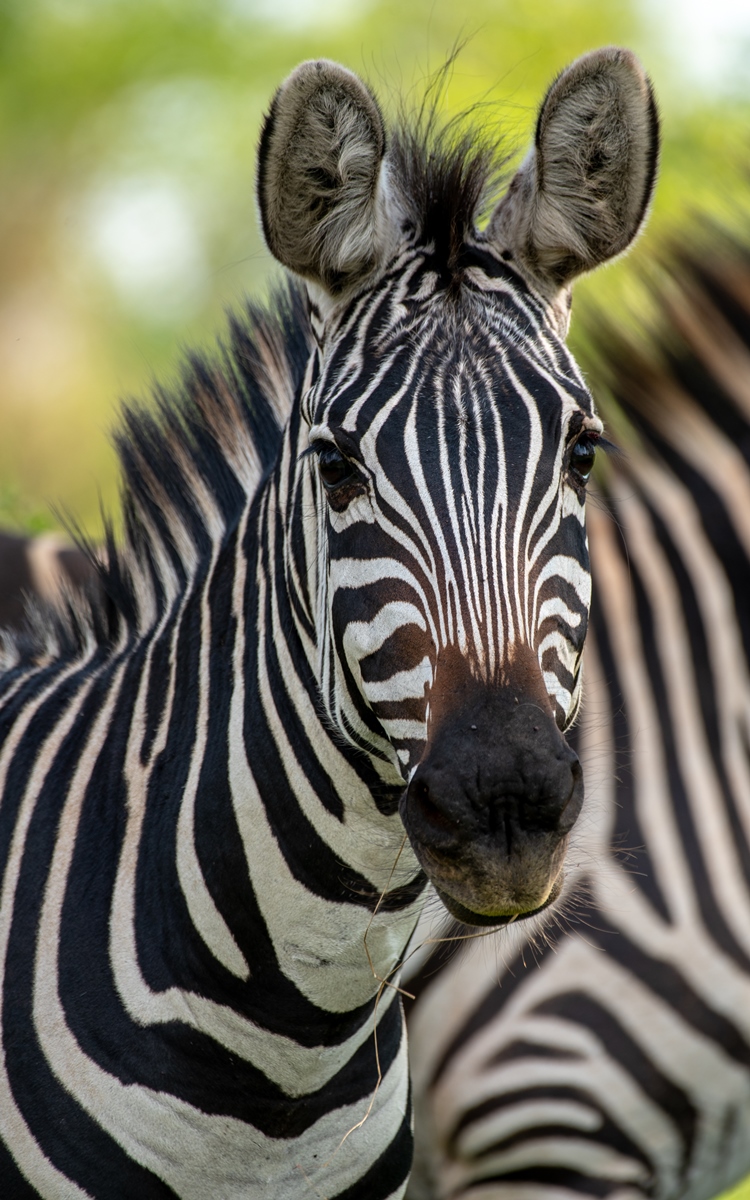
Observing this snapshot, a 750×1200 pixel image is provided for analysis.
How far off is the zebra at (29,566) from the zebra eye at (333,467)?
3758mm

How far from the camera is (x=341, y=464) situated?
104 inches

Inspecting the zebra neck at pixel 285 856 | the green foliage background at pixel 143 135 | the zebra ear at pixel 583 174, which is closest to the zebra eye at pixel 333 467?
the zebra neck at pixel 285 856

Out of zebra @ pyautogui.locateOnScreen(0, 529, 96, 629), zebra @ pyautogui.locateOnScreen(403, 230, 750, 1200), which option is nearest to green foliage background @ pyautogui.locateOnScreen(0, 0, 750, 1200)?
zebra @ pyautogui.locateOnScreen(0, 529, 96, 629)

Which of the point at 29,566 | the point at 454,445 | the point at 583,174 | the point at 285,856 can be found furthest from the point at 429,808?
the point at 29,566

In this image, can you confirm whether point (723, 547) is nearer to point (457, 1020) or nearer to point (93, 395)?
point (457, 1020)

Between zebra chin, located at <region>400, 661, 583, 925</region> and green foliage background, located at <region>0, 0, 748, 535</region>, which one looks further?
green foliage background, located at <region>0, 0, 748, 535</region>

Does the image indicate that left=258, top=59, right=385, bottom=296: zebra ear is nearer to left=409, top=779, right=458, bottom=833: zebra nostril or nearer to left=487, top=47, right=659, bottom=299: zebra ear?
left=487, top=47, right=659, bottom=299: zebra ear

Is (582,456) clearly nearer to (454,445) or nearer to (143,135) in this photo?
(454,445)

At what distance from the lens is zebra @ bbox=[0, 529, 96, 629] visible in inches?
247

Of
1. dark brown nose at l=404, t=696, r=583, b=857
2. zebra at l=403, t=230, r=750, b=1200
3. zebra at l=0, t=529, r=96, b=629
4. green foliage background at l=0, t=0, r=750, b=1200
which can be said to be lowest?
zebra at l=403, t=230, r=750, b=1200

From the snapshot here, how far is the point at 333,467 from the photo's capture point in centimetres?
266

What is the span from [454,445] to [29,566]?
4641 millimetres

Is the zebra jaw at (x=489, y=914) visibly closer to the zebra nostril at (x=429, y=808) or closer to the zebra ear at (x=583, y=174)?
the zebra nostril at (x=429, y=808)

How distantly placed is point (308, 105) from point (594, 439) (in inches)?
42.2
